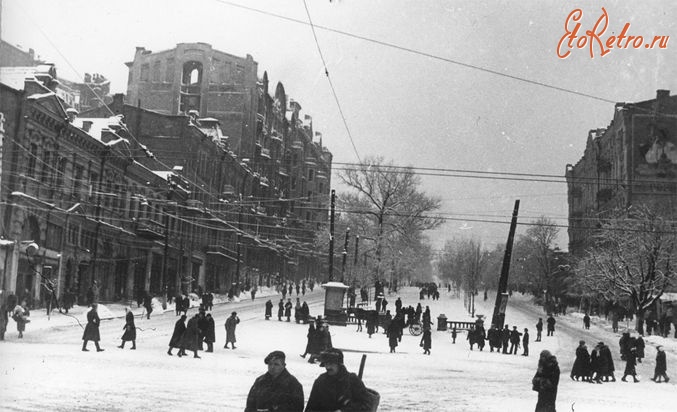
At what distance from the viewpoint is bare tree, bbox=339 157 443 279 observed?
50.0 m

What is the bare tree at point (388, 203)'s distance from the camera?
164ft

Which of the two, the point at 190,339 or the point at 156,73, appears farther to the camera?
the point at 156,73

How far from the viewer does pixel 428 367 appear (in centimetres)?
2072

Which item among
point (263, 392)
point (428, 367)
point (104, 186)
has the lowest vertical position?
point (428, 367)

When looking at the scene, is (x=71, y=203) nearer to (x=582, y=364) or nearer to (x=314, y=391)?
(x=582, y=364)

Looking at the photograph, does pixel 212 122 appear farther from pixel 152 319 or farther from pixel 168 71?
pixel 152 319

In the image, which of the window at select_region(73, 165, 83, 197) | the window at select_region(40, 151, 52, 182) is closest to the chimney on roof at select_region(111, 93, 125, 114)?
the window at select_region(73, 165, 83, 197)

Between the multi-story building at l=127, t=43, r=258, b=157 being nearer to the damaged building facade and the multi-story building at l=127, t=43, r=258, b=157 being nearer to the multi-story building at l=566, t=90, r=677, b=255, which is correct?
the damaged building facade

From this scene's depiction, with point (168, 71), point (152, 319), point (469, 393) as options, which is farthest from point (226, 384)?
point (168, 71)

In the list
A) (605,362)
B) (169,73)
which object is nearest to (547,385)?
(605,362)

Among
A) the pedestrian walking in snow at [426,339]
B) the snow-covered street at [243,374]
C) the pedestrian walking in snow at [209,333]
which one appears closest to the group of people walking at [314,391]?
the snow-covered street at [243,374]

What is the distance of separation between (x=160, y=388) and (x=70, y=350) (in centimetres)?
611

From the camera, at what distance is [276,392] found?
641cm

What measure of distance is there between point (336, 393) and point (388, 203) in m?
45.0
